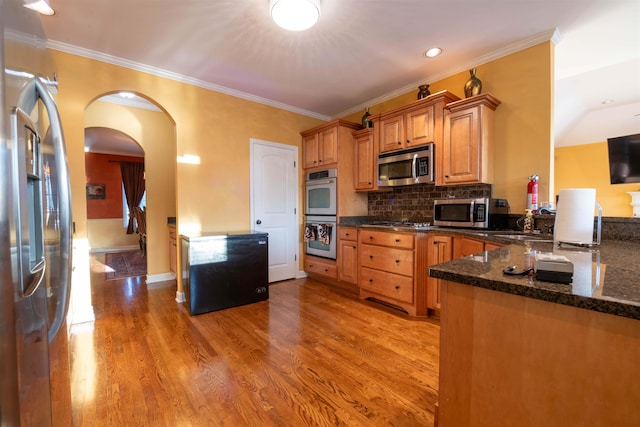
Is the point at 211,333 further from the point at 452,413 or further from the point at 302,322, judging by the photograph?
the point at 452,413

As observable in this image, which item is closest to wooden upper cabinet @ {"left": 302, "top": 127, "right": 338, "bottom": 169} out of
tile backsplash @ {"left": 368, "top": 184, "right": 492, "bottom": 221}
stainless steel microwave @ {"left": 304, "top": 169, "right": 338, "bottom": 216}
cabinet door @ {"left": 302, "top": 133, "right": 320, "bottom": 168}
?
cabinet door @ {"left": 302, "top": 133, "right": 320, "bottom": 168}

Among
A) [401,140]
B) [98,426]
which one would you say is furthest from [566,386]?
[401,140]

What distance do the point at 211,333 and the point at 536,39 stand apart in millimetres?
3992

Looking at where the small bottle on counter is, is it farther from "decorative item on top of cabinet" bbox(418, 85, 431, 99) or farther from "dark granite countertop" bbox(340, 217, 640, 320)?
"decorative item on top of cabinet" bbox(418, 85, 431, 99)

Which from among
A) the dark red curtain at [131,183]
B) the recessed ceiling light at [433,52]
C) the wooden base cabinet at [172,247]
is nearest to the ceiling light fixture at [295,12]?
the recessed ceiling light at [433,52]

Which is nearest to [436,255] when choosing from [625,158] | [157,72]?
[625,158]

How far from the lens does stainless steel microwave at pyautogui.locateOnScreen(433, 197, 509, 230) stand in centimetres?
252

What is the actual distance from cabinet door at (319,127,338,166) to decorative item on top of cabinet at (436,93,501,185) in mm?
1410

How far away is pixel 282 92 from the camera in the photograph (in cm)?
364

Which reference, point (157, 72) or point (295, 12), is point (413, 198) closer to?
point (295, 12)

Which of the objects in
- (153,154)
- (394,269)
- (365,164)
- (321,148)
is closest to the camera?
(394,269)

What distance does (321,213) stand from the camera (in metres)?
3.94

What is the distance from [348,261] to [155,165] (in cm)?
336

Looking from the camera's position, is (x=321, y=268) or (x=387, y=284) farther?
(x=321, y=268)
